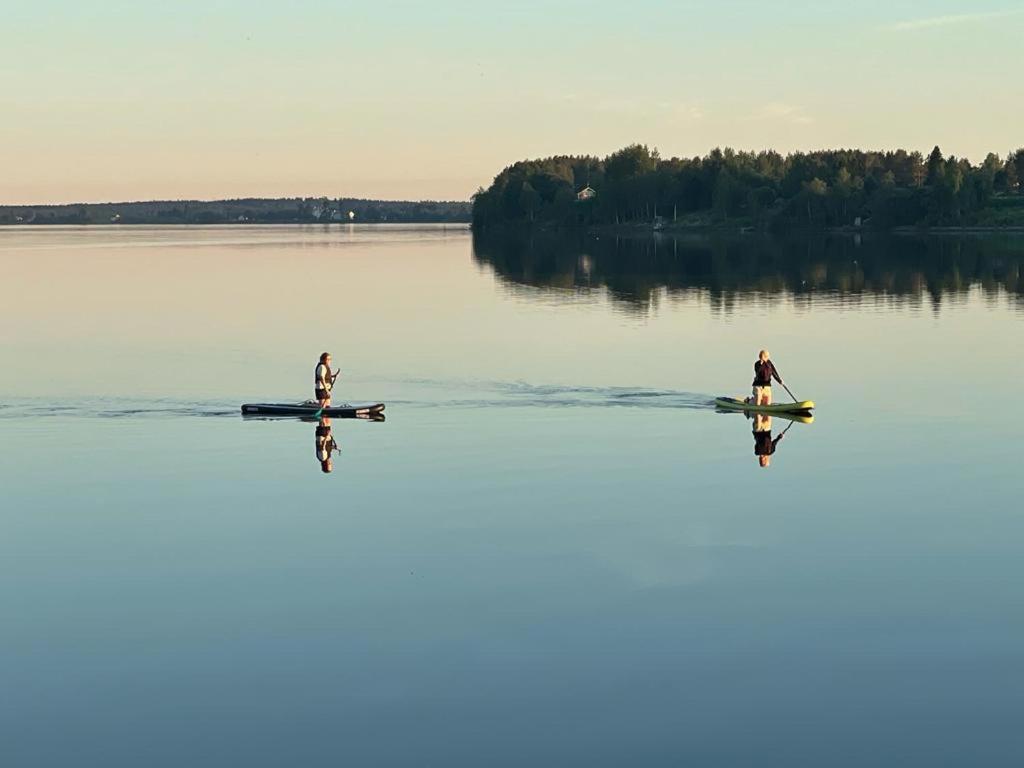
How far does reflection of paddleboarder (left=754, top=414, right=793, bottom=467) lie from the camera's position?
152ft

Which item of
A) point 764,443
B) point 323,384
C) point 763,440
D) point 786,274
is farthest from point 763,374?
point 786,274

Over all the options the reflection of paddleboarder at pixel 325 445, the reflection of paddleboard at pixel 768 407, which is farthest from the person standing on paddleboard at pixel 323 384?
the reflection of paddleboard at pixel 768 407

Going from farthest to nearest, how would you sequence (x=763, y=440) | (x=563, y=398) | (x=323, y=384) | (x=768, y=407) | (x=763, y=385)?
(x=563, y=398), (x=763, y=385), (x=323, y=384), (x=768, y=407), (x=763, y=440)

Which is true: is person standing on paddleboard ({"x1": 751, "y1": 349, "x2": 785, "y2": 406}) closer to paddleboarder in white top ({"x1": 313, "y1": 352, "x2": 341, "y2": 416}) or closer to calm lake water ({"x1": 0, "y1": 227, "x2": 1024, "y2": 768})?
calm lake water ({"x1": 0, "y1": 227, "x2": 1024, "y2": 768})

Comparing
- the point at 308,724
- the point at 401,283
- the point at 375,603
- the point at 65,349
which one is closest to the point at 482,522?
the point at 375,603

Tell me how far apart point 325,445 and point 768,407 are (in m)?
17.1

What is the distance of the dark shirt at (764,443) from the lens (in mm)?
47188

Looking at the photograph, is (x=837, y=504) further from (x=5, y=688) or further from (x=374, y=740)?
(x=5, y=688)

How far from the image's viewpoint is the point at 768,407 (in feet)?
181

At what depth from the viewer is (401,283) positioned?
487ft

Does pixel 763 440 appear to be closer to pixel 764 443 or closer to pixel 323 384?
pixel 764 443

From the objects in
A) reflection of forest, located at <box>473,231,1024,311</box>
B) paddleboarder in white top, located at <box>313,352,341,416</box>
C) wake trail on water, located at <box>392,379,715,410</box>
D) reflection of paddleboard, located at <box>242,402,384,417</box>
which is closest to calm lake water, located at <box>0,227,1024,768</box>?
wake trail on water, located at <box>392,379,715,410</box>

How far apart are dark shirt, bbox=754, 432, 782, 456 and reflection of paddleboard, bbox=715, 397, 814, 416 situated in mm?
3857

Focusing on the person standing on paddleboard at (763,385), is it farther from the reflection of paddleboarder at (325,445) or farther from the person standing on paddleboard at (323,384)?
the reflection of paddleboarder at (325,445)
